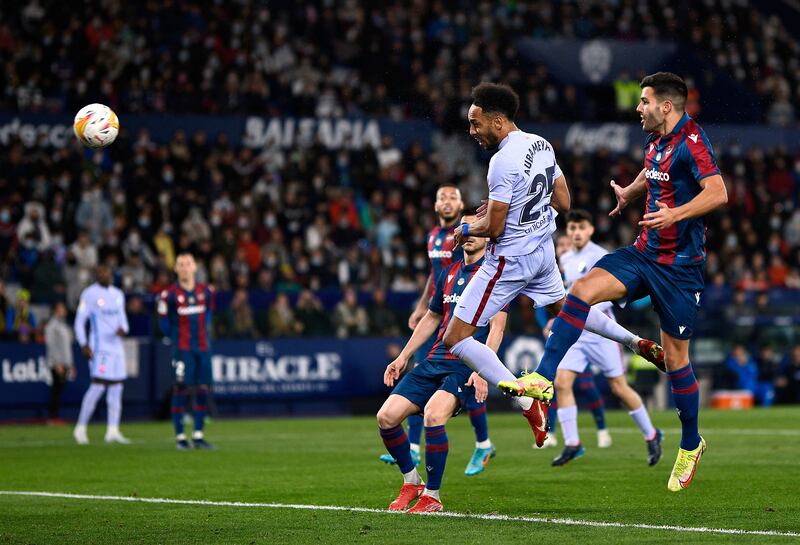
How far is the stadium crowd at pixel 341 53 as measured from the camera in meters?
28.7

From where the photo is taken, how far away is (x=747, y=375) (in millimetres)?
27984

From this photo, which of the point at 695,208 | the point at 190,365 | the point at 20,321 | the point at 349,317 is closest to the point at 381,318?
the point at 349,317

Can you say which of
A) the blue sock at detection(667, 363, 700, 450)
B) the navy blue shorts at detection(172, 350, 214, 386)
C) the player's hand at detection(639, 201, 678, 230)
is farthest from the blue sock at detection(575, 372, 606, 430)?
the player's hand at detection(639, 201, 678, 230)

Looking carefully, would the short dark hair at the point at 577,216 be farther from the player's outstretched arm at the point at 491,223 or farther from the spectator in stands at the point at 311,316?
the spectator in stands at the point at 311,316

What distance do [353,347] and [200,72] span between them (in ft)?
27.1

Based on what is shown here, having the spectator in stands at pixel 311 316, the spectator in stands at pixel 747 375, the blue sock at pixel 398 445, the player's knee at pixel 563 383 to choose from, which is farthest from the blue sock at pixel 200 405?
the spectator in stands at pixel 747 375

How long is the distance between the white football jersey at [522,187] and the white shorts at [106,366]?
1159 cm

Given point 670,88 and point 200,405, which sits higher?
point 670,88

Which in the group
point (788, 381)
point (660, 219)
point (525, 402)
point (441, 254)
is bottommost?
point (788, 381)

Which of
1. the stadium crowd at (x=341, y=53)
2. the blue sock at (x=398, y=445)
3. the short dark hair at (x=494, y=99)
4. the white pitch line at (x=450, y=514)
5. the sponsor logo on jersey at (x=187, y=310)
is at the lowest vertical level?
the white pitch line at (x=450, y=514)

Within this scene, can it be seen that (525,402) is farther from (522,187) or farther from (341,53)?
(341,53)

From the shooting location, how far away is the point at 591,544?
7.45m

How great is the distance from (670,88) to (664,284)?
140 centimetres

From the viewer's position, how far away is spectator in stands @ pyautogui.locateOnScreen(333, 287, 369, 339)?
2584 centimetres
